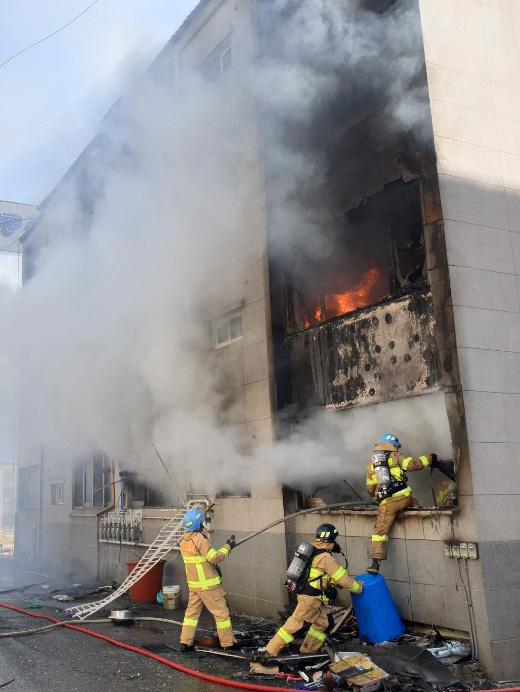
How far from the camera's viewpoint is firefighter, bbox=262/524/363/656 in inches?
229

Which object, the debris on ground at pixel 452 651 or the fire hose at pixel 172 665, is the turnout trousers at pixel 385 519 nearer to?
the debris on ground at pixel 452 651

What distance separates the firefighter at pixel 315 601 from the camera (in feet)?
19.1

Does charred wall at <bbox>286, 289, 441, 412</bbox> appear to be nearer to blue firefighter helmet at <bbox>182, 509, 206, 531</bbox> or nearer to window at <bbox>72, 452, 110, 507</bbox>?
blue firefighter helmet at <bbox>182, 509, 206, 531</bbox>

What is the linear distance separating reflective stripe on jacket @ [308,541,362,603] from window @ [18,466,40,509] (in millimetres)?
12818

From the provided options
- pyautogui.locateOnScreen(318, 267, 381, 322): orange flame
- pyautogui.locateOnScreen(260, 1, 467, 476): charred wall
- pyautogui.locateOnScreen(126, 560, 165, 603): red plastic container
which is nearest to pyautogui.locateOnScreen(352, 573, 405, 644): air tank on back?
pyautogui.locateOnScreen(260, 1, 467, 476): charred wall

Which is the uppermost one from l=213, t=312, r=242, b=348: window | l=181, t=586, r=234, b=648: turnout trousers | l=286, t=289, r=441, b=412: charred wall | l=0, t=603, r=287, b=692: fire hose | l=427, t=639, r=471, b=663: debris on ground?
l=213, t=312, r=242, b=348: window

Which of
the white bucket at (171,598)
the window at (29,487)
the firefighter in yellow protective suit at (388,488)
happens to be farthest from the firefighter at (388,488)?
the window at (29,487)

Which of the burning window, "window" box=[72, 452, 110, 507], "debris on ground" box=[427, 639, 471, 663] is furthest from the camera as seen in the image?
"window" box=[72, 452, 110, 507]

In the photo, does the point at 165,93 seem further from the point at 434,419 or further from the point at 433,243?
the point at 434,419

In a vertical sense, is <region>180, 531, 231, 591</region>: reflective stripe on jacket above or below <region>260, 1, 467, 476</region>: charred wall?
below

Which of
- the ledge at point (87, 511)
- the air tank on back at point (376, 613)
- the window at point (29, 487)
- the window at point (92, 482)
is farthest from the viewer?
the window at point (29, 487)

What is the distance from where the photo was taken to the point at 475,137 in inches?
265

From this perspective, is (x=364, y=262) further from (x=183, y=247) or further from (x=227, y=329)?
(x=183, y=247)

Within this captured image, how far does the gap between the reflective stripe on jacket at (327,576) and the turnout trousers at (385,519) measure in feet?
1.86
